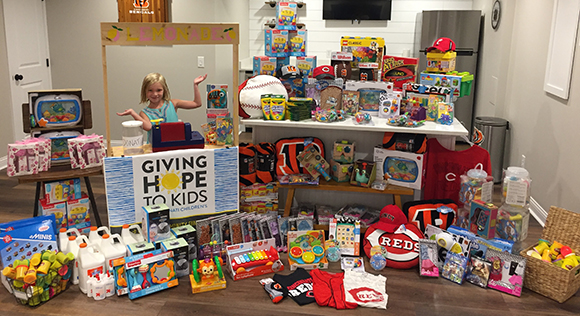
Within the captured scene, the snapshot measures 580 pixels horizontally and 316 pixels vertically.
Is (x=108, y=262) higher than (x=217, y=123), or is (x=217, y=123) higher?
(x=217, y=123)

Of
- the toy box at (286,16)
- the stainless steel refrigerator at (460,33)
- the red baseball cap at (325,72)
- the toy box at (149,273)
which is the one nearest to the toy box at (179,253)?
the toy box at (149,273)

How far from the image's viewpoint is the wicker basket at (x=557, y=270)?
8.80ft

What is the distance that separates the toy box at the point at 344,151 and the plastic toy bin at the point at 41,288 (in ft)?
6.19

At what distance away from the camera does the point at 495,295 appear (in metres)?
2.77

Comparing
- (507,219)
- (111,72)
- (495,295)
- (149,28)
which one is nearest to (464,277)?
(495,295)

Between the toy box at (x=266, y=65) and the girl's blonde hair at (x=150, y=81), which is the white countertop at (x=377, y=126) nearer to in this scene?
the toy box at (x=266, y=65)

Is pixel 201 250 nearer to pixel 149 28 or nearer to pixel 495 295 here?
pixel 149 28

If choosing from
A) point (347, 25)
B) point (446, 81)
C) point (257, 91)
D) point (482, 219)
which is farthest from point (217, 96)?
point (347, 25)

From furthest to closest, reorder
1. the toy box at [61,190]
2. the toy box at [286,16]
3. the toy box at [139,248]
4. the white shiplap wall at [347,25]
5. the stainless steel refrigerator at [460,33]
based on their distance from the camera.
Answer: the white shiplap wall at [347,25] < the stainless steel refrigerator at [460,33] < the toy box at [286,16] < the toy box at [61,190] < the toy box at [139,248]

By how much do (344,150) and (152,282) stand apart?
1601 millimetres

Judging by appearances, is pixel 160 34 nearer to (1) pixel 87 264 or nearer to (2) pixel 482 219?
(1) pixel 87 264

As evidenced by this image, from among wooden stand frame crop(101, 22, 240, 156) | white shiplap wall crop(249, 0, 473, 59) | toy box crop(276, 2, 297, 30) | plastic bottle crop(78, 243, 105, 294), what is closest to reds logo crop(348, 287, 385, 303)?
plastic bottle crop(78, 243, 105, 294)

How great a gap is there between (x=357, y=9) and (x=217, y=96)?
13.3 ft

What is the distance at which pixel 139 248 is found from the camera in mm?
2838
